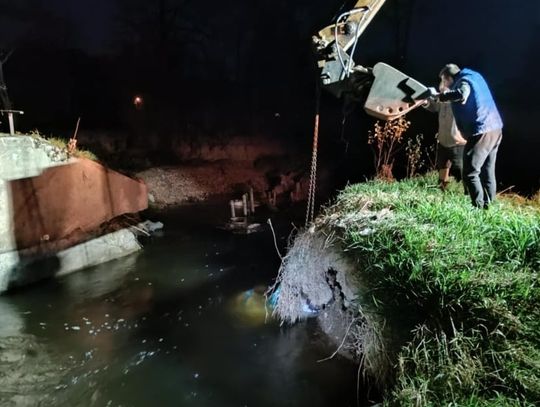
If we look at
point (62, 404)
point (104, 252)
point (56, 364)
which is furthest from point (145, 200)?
point (62, 404)

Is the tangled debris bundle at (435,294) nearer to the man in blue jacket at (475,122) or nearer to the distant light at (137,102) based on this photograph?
the man in blue jacket at (475,122)

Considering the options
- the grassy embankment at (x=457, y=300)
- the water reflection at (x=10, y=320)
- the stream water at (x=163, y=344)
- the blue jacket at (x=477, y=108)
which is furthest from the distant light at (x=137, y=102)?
the blue jacket at (x=477, y=108)

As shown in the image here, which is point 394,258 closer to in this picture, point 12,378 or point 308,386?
point 308,386

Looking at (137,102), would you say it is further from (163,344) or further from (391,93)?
(391,93)

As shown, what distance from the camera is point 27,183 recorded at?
25.6ft

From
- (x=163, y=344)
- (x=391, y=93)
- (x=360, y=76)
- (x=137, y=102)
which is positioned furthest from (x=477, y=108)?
(x=137, y=102)

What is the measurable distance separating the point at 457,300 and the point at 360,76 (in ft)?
8.63

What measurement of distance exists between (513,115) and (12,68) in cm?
2088

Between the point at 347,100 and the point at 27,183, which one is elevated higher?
the point at 347,100

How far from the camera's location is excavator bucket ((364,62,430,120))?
438cm

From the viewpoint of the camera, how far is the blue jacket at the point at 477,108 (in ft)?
16.6

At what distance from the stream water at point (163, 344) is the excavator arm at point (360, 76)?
10.9ft

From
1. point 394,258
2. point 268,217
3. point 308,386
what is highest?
point 394,258

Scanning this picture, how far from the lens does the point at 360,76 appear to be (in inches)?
180
